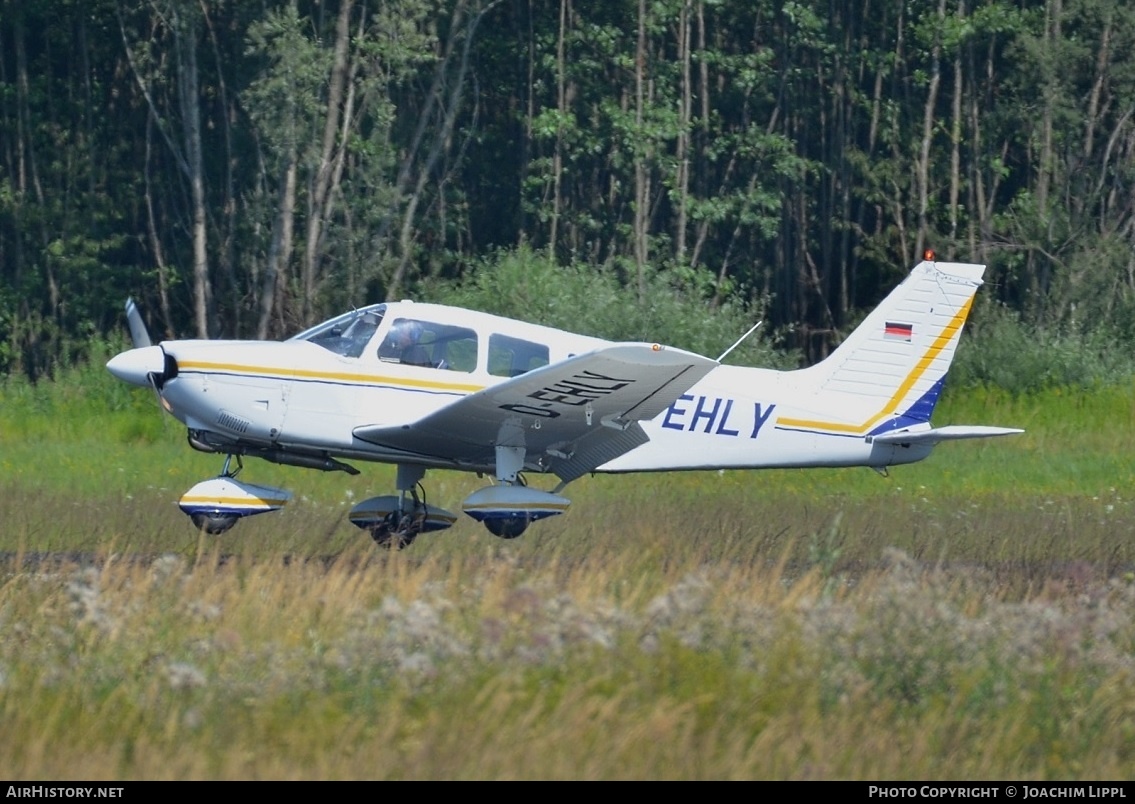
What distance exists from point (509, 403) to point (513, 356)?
67 centimetres

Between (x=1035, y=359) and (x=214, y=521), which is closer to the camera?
(x=214, y=521)

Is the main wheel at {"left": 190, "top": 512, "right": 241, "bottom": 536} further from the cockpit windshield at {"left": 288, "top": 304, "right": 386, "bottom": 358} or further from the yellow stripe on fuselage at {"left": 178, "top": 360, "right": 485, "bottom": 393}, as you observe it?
the cockpit windshield at {"left": 288, "top": 304, "right": 386, "bottom": 358}

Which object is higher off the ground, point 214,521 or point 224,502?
point 224,502

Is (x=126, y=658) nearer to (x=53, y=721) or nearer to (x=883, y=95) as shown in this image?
(x=53, y=721)

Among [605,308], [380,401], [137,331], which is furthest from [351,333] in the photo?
[605,308]

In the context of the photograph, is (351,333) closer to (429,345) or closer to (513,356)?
(429,345)

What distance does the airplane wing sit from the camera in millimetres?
9391

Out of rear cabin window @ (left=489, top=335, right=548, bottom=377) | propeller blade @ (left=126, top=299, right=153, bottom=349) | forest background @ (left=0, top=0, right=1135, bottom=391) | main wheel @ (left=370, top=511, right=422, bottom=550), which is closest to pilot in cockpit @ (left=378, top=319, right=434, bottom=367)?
rear cabin window @ (left=489, top=335, right=548, bottom=377)

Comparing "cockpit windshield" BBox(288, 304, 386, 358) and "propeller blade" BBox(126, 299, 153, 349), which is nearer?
"cockpit windshield" BBox(288, 304, 386, 358)

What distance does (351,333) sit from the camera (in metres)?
10.5

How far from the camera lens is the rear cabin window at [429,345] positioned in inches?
413

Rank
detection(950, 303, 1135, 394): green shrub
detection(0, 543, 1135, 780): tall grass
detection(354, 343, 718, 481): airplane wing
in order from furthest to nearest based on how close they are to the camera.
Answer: detection(950, 303, 1135, 394): green shrub
detection(354, 343, 718, 481): airplane wing
detection(0, 543, 1135, 780): tall grass

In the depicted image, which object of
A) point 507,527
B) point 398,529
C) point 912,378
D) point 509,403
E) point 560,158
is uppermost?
point 560,158

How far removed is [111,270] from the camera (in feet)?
92.5
